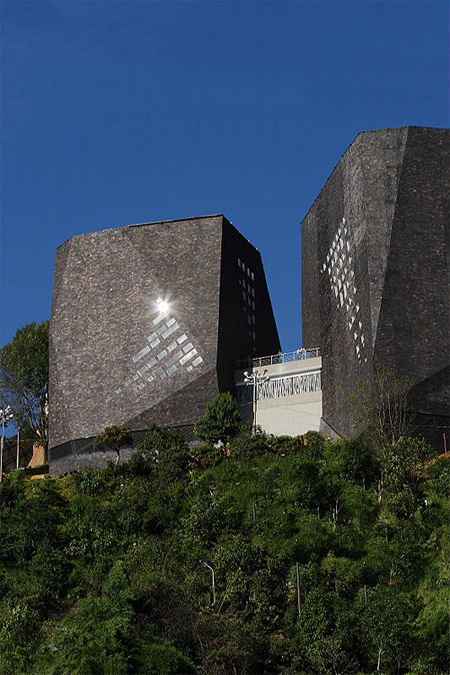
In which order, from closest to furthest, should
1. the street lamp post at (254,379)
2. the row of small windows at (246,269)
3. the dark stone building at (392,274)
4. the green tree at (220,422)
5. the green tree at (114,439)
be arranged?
the dark stone building at (392,274)
the green tree at (220,422)
the green tree at (114,439)
the street lamp post at (254,379)
the row of small windows at (246,269)

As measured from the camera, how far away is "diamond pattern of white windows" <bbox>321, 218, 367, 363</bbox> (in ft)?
161

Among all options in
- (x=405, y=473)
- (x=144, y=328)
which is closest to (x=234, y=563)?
(x=405, y=473)

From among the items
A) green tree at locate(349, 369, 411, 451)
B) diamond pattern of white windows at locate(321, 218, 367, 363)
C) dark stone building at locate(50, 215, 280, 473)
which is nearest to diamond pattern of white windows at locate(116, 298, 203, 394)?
dark stone building at locate(50, 215, 280, 473)

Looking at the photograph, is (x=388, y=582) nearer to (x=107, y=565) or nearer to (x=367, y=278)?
(x=107, y=565)

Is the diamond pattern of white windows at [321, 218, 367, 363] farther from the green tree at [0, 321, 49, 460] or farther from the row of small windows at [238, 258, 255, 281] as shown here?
the green tree at [0, 321, 49, 460]

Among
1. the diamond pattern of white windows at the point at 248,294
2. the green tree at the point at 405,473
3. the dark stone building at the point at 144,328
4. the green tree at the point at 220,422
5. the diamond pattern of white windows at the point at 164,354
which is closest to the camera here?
the green tree at the point at 405,473

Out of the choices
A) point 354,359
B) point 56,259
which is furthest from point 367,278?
point 56,259

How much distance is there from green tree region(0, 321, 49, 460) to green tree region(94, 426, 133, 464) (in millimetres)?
8962

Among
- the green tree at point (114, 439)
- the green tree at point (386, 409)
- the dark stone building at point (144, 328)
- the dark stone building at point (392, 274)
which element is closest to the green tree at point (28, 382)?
the dark stone building at point (144, 328)

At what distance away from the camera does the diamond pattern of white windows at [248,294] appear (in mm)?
58344

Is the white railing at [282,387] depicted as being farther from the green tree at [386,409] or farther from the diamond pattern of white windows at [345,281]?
the green tree at [386,409]

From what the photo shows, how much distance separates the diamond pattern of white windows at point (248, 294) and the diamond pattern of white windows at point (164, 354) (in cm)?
429

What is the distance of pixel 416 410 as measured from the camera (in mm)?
46312

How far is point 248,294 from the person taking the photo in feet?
194
